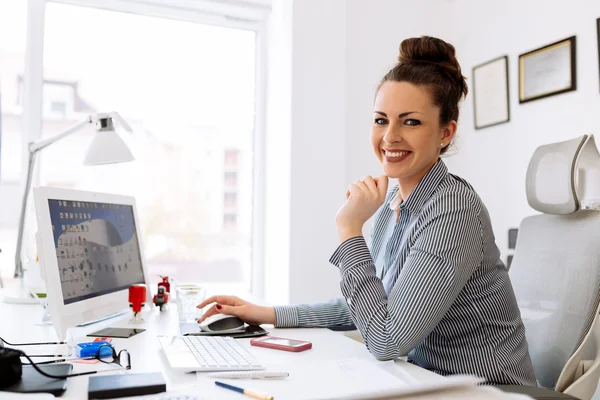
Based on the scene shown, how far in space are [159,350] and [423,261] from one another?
0.58 metres

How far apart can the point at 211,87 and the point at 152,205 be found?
739 mm

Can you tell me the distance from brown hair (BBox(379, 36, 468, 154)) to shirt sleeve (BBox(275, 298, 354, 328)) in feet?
1.85

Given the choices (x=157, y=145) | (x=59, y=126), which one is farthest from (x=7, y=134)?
(x=157, y=145)

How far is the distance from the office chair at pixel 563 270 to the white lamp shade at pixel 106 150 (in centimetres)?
131

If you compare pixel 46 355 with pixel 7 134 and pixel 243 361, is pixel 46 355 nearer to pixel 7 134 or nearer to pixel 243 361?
pixel 243 361

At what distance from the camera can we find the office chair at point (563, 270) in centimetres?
132

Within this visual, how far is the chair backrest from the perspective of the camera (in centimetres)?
134

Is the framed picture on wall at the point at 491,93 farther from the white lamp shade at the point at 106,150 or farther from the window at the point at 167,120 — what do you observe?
the white lamp shade at the point at 106,150

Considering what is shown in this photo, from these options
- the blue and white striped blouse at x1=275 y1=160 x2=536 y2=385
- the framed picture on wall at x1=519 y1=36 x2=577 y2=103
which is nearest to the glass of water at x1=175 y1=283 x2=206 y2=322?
the blue and white striped blouse at x1=275 y1=160 x2=536 y2=385

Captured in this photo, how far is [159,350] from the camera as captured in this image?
3.67 ft

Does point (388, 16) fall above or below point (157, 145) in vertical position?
above

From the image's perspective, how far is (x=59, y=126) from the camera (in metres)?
2.69

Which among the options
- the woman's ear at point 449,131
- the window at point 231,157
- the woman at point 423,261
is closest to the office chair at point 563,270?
the woman at point 423,261

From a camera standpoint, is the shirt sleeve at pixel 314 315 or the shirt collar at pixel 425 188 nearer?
the shirt collar at pixel 425 188
